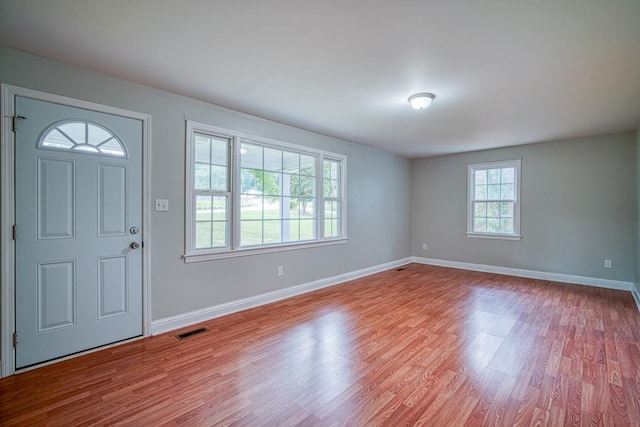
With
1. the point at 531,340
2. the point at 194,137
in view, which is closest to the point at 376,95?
the point at 194,137

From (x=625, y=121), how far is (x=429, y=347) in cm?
417

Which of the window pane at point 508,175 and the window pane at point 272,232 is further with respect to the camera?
the window pane at point 508,175

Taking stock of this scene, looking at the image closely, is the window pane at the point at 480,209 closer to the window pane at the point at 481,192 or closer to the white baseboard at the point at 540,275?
the window pane at the point at 481,192

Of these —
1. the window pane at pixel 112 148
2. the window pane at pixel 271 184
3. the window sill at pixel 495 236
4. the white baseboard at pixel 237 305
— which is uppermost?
the window pane at pixel 112 148

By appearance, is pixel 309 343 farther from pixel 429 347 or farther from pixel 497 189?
pixel 497 189

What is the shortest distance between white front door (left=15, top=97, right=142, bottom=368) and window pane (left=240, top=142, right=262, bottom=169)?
1.16 m

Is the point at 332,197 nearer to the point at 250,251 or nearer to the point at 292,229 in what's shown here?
the point at 292,229

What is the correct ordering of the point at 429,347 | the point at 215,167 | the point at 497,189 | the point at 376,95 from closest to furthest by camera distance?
the point at 429,347
the point at 376,95
the point at 215,167
the point at 497,189

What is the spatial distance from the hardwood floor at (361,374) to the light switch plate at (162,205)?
127 centimetres

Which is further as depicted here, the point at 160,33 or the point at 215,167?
the point at 215,167

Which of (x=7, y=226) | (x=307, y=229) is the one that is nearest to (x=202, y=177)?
(x=7, y=226)

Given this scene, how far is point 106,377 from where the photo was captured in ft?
7.22

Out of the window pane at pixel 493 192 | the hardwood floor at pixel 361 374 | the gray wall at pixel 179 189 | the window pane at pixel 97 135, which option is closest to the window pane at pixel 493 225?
the window pane at pixel 493 192

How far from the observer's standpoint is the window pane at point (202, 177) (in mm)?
3311
